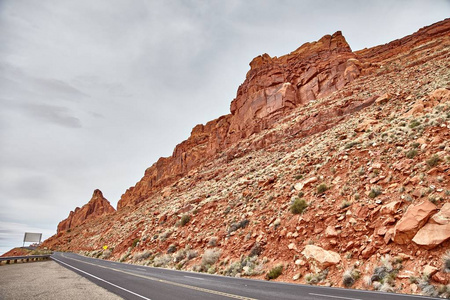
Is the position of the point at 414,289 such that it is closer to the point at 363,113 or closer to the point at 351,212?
the point at 351,212

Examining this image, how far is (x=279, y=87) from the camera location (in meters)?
55.8

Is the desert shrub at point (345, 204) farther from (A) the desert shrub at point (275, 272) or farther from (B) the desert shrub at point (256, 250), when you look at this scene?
(B) the desert shrub at point (256, 250)

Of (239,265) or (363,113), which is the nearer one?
(239,265)

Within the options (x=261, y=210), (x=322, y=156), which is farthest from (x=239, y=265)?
(x=322, y=156)

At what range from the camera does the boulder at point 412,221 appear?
1066 centimetres

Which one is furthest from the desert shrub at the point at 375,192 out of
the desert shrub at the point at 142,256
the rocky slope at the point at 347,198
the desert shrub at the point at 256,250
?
the desert shrub at the point at 142,256

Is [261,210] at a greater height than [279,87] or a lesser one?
lesser

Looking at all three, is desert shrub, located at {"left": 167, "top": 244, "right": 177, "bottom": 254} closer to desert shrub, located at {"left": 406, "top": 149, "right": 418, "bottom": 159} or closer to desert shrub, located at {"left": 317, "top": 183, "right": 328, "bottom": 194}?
desert shrub, located at {"left": 317, "top": 183, "right": 328, "bottom": 194}

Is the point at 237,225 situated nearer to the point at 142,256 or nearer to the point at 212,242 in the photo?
the point at 212,242

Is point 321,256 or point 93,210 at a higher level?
point 93,210

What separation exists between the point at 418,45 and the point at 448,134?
3924cm

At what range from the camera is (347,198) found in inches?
613

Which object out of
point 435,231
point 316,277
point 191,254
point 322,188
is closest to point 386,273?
point 435,231

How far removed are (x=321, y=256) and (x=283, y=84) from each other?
4721cm
